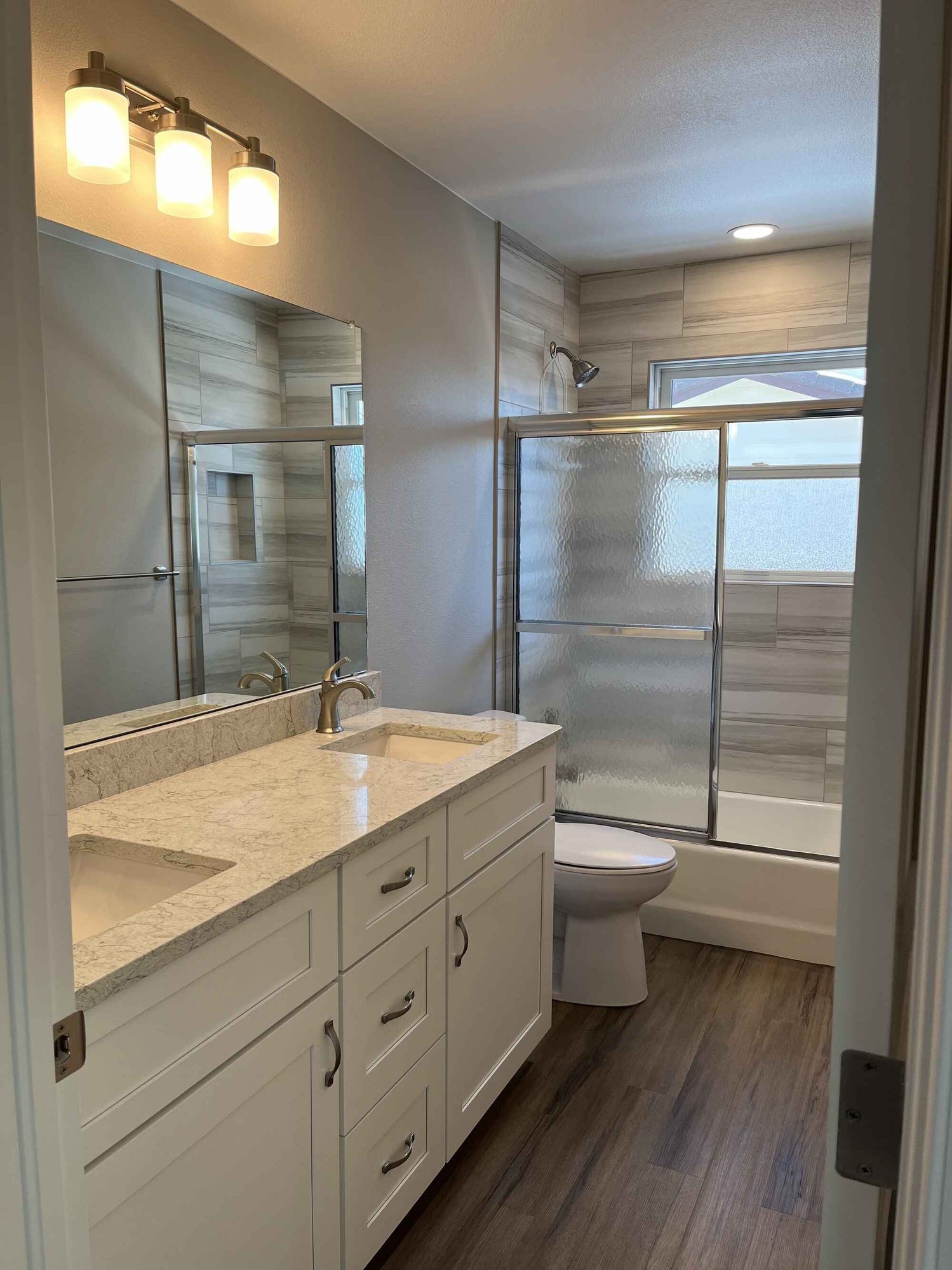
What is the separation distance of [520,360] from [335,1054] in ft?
8.47

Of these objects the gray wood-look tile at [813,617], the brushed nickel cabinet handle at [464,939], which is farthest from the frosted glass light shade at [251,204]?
the gray wood-look tile at [813,617]

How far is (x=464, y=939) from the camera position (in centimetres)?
192

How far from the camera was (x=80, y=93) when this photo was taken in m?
1.61

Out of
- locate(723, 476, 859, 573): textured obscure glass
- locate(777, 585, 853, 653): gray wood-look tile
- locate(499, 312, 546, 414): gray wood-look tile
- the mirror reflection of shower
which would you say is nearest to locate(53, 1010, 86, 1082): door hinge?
locate(499, 312, 546, 414): gray wood-look tile

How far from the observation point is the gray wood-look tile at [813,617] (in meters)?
3.71

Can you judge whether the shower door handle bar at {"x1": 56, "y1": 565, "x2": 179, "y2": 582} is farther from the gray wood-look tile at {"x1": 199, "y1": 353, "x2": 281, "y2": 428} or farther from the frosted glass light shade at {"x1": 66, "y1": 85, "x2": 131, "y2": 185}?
the frosted glass light shade at {"x1": 66, "y1": 85, "x2": 131, "y2": 185}

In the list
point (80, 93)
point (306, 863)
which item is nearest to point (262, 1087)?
point (306, 863)

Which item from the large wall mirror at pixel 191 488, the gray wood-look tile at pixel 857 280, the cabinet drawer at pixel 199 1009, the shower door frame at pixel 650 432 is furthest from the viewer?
the gray wood-look tile at pixel 857 280

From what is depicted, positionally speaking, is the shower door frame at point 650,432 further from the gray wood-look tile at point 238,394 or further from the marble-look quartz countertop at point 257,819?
the gray wood-look tile at point 238,394

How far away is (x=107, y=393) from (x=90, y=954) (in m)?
1.09

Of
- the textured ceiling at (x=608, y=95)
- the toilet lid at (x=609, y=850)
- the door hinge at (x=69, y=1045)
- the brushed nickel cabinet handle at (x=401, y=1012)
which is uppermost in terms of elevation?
the textured ceiling at (x=608, y=95)

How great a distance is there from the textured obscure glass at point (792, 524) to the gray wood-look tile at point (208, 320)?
2195 millimetres

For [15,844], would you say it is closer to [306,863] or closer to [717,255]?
[306,863]

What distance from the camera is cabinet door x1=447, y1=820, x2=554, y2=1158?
1.93 metres
